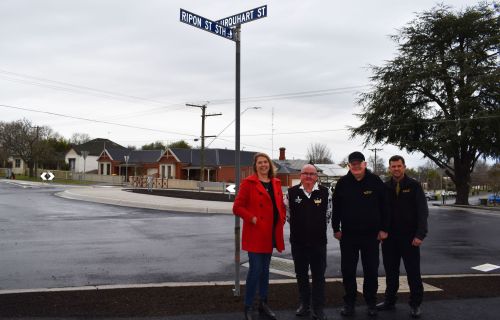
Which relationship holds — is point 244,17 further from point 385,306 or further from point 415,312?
point 415,312

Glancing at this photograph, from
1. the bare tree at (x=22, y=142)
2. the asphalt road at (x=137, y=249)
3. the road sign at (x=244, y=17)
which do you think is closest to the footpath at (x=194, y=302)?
the asphalt road at (x=137, y=249)

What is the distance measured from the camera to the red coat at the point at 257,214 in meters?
5.38

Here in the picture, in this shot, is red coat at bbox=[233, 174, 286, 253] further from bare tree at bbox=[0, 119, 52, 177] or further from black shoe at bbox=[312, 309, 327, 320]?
bare tree at bbox=[0, 119, 52, 177]

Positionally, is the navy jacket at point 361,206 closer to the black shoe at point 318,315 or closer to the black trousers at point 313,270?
the black trousers at point 313,270

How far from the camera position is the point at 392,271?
604 cm

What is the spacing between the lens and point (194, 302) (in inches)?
233

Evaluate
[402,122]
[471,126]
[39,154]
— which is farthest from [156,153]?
[471,126]

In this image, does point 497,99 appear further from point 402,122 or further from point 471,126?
point 402,122

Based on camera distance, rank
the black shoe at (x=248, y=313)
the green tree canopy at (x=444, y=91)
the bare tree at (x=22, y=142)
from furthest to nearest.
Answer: the bare tree at (x=22, y=142)
the green tree canopy at (x=444, y=91)
the black shoe at (x=248, y=313)

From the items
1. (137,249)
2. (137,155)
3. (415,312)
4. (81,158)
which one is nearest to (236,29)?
(415,312)

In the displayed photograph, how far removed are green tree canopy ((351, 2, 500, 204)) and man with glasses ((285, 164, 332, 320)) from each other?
29472 millimetres

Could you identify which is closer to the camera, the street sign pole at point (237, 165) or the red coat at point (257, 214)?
the red coat at point (257, 214)

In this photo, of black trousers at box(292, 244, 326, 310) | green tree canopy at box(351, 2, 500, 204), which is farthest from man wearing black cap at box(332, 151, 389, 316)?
green tree canopy at box(351, 2, 500, 204)

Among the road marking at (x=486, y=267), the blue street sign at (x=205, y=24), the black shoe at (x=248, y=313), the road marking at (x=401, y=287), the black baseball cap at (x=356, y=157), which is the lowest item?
the road marking at (x=486, y=267)
